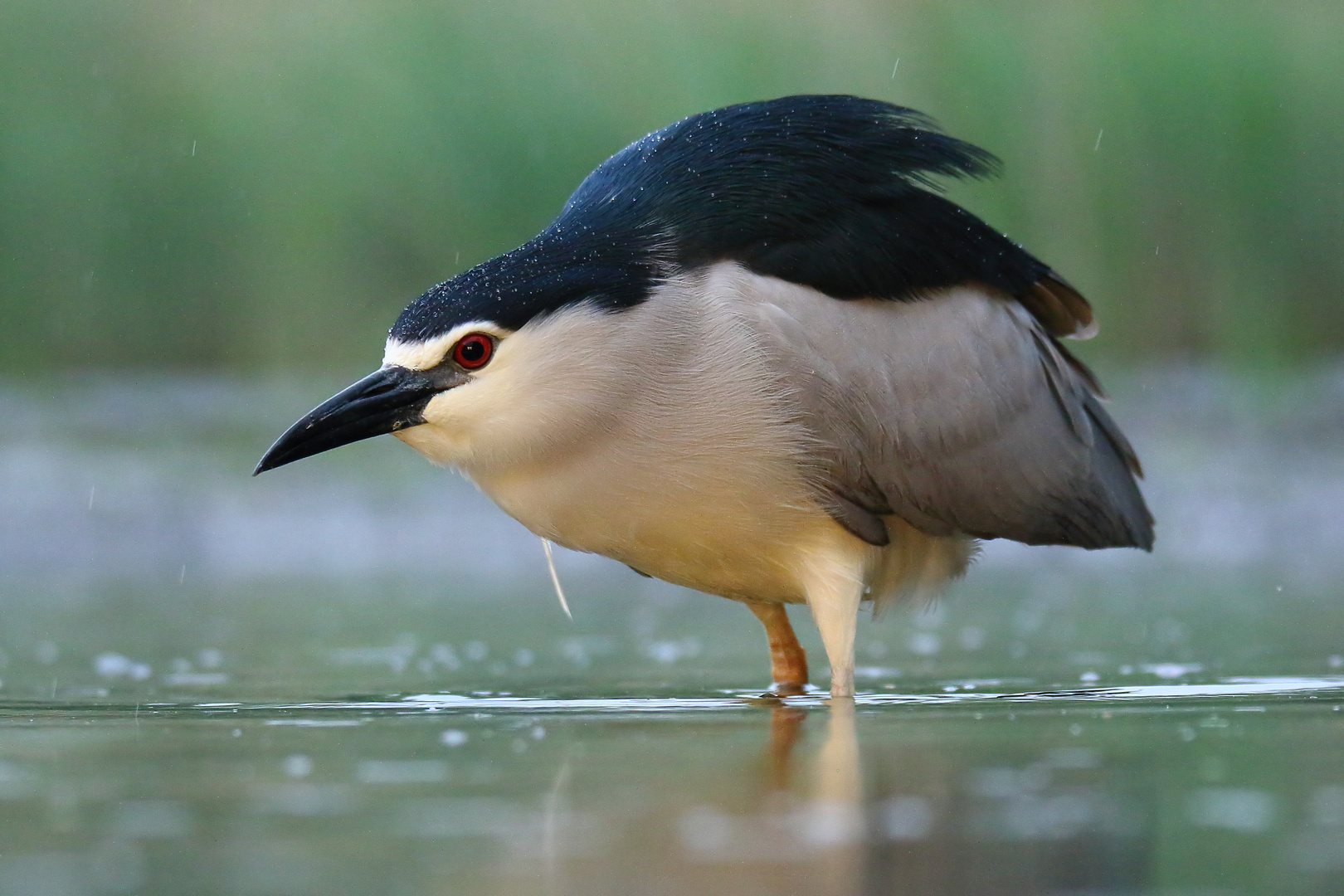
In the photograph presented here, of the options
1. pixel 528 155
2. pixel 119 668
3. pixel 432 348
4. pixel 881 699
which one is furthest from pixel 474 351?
pixel 528 155

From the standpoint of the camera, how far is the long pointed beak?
3510mm

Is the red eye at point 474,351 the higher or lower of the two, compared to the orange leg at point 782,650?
higher

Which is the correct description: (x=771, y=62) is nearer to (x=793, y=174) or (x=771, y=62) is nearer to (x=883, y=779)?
(x=793, y=174)

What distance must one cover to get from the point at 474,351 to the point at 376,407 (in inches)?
8.6

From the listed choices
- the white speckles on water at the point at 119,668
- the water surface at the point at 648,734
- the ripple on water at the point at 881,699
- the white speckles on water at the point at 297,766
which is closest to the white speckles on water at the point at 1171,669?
the water surface at the point at 648,734

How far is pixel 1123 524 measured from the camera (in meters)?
4.58

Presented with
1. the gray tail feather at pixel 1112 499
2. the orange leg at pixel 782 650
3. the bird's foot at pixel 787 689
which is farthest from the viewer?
the gray tail feather at pixel 1112 499

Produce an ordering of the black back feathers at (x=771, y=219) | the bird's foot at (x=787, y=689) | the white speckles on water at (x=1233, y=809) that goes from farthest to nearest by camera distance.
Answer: the bird's foot at (x=787, y=689)
the black back feathers at (x=771, y=219)
the white speckles on water at (x=1233, y=809)

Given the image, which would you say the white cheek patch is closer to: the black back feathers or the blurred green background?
the black back feathers

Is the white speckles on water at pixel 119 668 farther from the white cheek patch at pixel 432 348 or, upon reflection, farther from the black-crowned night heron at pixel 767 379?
the white cheek patch at pixel 432 348

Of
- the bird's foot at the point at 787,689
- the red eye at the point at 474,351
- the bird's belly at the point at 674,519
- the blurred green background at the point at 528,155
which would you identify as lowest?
the bird's foot at the point at 787,689

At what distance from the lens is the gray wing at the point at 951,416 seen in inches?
153

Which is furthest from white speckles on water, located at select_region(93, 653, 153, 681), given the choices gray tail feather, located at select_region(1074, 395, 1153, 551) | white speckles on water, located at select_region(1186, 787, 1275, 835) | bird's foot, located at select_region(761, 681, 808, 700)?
white speckles on water, located at select_region(1186, 787, 1275, 835)

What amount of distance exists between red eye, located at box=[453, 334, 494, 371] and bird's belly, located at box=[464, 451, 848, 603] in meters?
0.28
